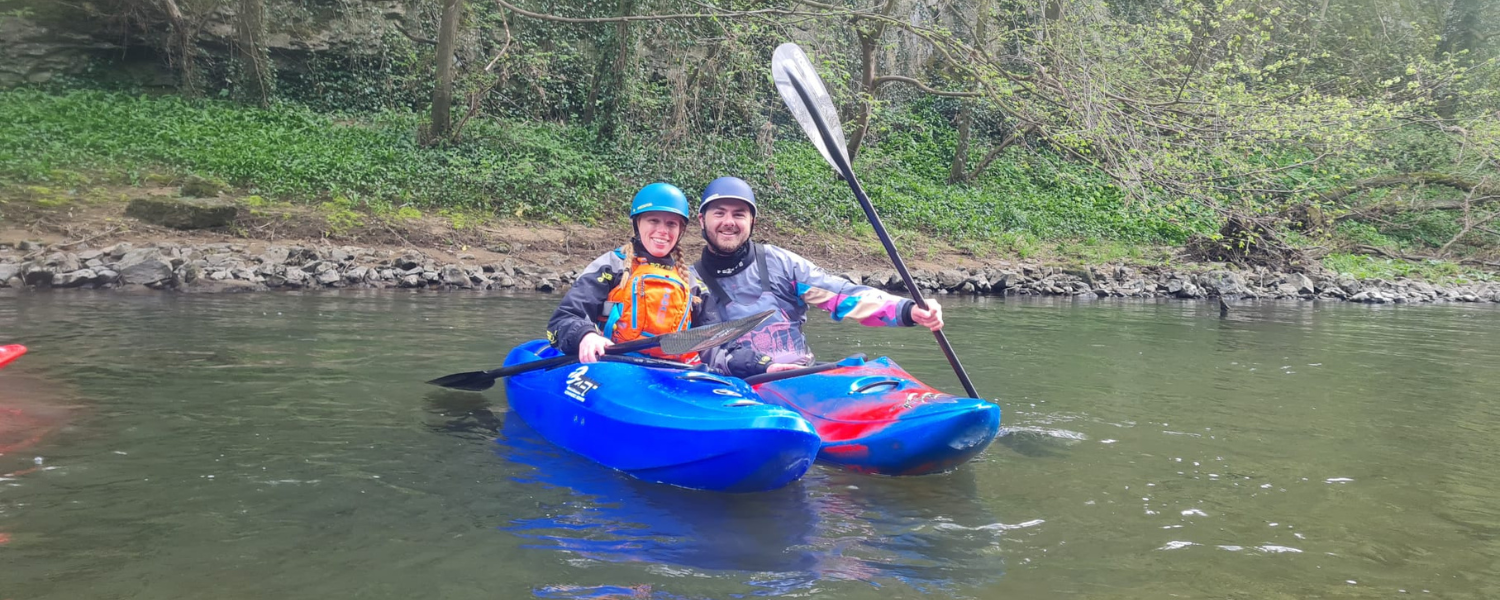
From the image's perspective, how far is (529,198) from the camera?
42.2 ft

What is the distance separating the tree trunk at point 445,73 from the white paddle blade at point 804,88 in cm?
870

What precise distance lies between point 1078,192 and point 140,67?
1421 cm

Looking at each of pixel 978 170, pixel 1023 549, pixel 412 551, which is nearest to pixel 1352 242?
pixel 978 170

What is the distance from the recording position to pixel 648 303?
437 cm

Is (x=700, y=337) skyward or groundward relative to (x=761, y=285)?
groundward

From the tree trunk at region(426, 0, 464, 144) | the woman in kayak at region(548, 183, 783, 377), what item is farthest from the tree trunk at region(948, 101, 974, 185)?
the woman in kayak at region(548, 183, 783, 377)

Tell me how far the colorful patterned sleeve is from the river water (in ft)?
2.30

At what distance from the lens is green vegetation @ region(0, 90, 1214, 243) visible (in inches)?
455

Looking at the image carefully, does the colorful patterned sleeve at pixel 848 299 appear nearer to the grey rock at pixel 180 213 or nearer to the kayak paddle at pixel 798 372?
the kayak paddle at pixel 798 372

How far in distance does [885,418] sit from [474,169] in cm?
1010

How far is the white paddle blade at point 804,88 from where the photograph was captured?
476cm

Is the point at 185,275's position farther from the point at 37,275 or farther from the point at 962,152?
the point at 962,152

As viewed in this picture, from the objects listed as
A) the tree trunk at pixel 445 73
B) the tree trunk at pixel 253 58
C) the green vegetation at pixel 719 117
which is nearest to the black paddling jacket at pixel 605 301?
the green vegetation at pixel 719 117

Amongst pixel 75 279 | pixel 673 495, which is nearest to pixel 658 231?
pixel 673 495
